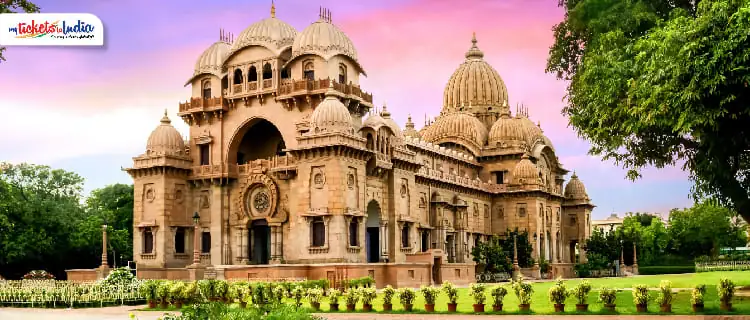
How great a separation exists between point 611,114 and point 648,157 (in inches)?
132

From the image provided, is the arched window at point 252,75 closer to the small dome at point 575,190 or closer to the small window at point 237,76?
the small window at point 237,76

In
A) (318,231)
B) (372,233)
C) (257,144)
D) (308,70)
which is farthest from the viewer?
(257,144)

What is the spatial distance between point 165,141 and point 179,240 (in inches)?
254

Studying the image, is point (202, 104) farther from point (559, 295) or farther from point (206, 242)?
point (559, 295)

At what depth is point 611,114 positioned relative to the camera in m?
28.3

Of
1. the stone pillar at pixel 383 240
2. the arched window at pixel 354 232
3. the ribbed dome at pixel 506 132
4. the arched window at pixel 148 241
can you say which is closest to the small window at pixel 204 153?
the arched window at pixel 148 241

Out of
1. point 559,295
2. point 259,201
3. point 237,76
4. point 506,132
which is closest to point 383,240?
point 259,201

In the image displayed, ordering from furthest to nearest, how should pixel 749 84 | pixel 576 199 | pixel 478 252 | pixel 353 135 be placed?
pixel 576 199, pixel 478 252, pixel 353 135, pixel 749 84

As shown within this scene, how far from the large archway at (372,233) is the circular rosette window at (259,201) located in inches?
241

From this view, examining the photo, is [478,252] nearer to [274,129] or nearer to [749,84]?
[274,129]

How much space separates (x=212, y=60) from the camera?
5550cm

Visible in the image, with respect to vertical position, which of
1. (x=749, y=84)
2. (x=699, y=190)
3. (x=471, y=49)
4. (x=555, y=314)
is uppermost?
(x=471, y=49)

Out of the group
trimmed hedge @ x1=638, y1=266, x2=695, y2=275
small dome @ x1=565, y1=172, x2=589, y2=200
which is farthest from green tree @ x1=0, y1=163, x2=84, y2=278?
trimmed hedge @ x1=638, y1=266, x2=695, y2=275

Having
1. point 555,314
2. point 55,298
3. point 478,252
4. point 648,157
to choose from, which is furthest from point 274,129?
point 555,314
